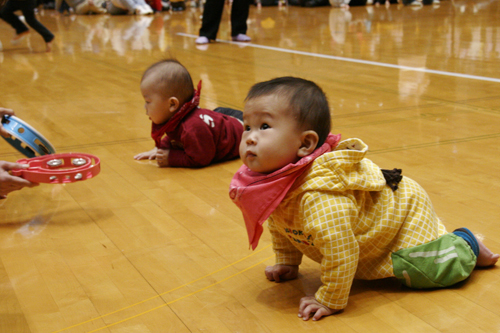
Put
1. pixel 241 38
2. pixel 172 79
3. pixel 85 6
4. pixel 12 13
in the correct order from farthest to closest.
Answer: pixel 85 6
pixel 241 38
pixel 12 13
pixel 172 79

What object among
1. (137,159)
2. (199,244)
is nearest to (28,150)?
(137,159)

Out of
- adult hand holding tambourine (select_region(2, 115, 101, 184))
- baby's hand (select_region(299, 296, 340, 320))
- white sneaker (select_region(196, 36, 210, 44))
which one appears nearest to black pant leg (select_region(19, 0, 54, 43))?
white sneaker (select_region(196, 36, 210, 44))

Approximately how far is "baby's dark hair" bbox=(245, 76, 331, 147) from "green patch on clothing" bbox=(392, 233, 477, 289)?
0.27 meters

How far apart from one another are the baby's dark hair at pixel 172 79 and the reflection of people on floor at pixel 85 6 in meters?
8.40

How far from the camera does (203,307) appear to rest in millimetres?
1088

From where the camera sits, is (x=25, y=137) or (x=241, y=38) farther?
(x=241, y=38)

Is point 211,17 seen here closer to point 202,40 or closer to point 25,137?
point 202,40

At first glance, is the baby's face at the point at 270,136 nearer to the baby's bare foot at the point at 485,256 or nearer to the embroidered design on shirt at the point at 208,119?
the baby's bare foot at the point at 485,256

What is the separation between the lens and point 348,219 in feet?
3.26

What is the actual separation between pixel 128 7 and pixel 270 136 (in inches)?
361

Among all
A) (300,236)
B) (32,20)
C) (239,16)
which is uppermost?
(32,20)

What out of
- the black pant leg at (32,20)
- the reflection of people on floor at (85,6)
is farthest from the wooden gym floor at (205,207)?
the reflection of people on floor at (85,6)

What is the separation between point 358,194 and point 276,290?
266 millimetres

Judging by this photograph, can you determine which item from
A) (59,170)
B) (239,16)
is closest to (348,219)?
(59,170)
